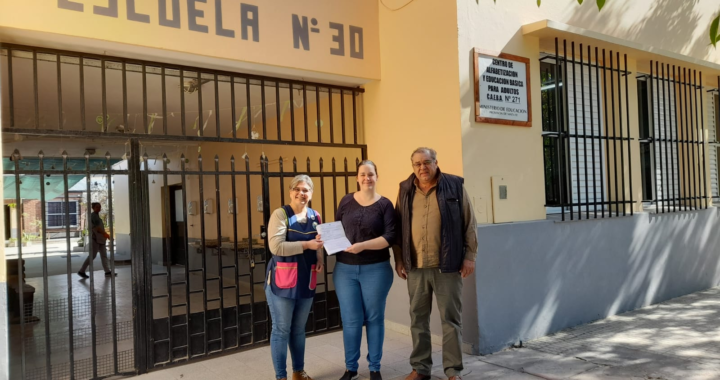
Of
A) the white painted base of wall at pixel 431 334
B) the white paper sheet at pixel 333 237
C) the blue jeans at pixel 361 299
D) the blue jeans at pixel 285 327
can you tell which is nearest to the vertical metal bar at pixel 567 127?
the white painted base of wall at pixel 431 334

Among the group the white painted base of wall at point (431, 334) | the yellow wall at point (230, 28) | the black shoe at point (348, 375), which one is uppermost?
the yellow wall at point (230, 28)

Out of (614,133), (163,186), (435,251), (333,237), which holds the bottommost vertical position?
(435,251)

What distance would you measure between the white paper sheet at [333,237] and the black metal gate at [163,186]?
91cm

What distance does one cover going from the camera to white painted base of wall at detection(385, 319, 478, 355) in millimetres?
4603

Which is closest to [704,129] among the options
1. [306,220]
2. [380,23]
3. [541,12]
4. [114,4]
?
[541,12]

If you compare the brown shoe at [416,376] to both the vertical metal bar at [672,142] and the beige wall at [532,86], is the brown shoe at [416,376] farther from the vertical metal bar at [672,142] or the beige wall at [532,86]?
the vertical metal bar at [672,142]

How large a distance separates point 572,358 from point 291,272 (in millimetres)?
2663

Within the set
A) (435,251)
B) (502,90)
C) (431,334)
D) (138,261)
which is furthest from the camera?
(502,90)

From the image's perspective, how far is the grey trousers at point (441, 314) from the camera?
375 centimetres

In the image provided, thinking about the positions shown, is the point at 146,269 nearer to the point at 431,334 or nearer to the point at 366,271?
the point at 366,271

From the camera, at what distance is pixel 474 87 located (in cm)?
477

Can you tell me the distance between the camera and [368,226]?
12.2 ft

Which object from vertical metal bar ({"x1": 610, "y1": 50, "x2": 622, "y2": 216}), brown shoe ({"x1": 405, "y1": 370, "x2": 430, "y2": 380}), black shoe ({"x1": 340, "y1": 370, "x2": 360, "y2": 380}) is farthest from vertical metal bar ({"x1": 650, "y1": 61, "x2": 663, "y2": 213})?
black shoe ({"x1": 340, "y1": 370, "x2": 360, "y2": 380})

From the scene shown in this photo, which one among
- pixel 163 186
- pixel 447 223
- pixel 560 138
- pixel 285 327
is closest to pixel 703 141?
pixel 560 138
